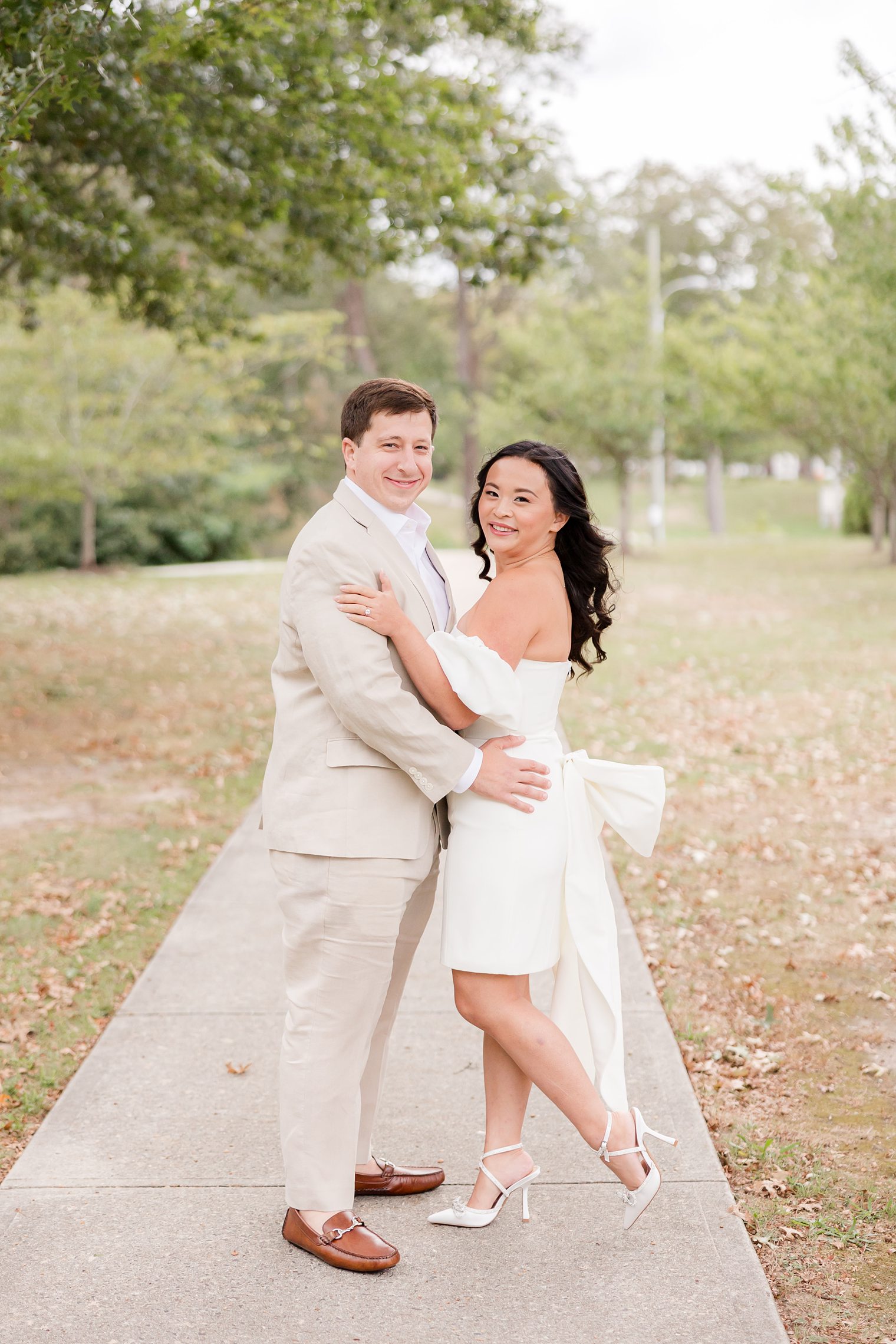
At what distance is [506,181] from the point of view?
11602 millimetres

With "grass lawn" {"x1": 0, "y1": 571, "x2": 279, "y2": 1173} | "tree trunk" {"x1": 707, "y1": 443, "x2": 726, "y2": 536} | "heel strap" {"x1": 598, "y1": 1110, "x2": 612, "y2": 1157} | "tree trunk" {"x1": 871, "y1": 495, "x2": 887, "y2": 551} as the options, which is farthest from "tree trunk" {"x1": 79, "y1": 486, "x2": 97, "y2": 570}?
"tree trunk" {"x1": 707, "y1": 443, "x2": 726, "y2": 536}

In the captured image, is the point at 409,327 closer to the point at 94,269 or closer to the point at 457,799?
the point at 94,269

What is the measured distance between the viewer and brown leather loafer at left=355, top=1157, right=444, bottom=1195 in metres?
3.57

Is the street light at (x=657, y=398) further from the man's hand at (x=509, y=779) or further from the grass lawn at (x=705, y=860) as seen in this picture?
the man's hand at (x=509, y=779)

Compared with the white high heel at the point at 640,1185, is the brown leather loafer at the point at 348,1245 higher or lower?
lower

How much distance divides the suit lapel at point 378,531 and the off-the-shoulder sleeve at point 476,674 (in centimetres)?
20

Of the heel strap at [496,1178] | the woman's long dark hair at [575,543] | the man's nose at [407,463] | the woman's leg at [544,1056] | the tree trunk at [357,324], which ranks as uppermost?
the tree trunk at [357,324]

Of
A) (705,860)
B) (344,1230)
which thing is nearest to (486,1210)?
(344,1230)

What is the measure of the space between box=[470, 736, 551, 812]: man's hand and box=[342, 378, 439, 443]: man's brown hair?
81cm

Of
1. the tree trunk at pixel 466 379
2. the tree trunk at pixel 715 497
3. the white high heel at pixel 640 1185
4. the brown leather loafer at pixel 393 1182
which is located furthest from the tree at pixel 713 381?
the white high heel at pixel 640 1185

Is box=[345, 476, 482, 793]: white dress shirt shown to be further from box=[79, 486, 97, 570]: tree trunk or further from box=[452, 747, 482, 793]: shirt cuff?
box=[79, 486, 97, 570]: tree trunk

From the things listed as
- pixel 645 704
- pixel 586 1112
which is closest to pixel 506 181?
pixel 645 704

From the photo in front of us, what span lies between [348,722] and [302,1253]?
55.6 inches

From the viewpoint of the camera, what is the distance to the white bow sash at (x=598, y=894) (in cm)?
332
